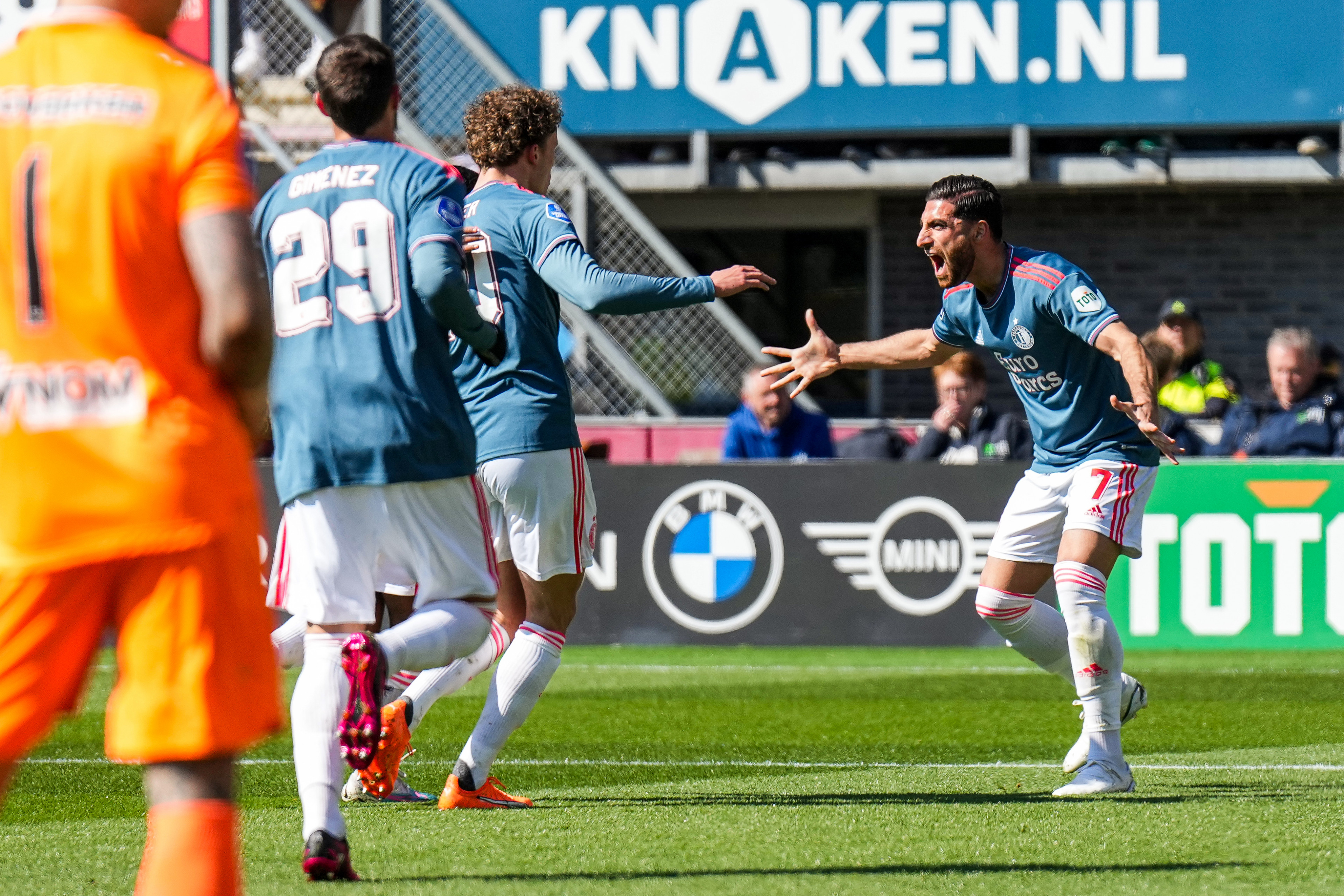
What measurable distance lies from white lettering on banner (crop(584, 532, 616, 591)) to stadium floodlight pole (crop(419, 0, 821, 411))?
389cm

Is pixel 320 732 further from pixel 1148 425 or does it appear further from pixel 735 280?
pixel 1148 425

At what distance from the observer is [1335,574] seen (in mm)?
11406

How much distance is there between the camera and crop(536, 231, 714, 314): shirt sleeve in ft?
17.8

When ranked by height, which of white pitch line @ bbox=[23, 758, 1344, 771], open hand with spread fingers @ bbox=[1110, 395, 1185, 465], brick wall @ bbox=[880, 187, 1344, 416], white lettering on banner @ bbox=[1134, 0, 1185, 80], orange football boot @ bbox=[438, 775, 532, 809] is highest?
white lettering on banner @ bbox=[1134, 0, 1185, 80]

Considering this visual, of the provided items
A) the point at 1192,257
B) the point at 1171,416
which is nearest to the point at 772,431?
the point at 1171,416

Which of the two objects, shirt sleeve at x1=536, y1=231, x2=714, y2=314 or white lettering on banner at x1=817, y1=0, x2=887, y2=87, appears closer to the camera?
shirt sleeve at x1=536, y1=231, x2=714, y2=314

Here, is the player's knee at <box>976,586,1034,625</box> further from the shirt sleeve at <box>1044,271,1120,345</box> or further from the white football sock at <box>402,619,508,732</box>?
the white football sock at <box>402,619,508,732</box>

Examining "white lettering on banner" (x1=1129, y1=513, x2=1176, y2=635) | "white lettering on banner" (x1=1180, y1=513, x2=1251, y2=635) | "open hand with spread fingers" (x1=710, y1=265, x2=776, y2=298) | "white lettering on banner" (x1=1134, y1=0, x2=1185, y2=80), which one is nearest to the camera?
"open hand with spread fingers" (x1=710, y1=265, x2=776, y2=298)

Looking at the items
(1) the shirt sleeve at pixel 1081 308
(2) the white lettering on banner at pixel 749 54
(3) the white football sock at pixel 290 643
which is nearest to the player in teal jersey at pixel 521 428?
(3) the white football sock at pixel 290 643

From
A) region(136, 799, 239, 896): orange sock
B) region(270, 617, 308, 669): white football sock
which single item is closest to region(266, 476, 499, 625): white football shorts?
region(270, 617, 308, 669): white football sock

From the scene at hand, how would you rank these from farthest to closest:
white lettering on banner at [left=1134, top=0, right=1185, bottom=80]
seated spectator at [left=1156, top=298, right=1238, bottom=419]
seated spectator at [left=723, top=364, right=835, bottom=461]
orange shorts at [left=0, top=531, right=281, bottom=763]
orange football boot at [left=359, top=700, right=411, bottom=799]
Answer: white lettering on banner at [left=1134, top=0, right=1185, bottom=80] → seated spectator at [left=1156, top=298, right=1238, bottom=419] → seated spectator at [left=723, top=364, right=835, bottom=461] → orange football boot at [left=359, top=700, right=411, bottom=799] → orange shorts at [left=0, top=531, right=281, bottom=763]

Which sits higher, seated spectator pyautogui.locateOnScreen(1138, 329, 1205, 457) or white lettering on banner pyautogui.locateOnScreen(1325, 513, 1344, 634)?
seated spectator pyautogui.locateOnScreen(1138, 329, 1205, 457)

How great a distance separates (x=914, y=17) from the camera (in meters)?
17.1

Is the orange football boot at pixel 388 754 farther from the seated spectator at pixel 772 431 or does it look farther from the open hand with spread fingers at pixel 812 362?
the seated spectator at pixel 772 431
